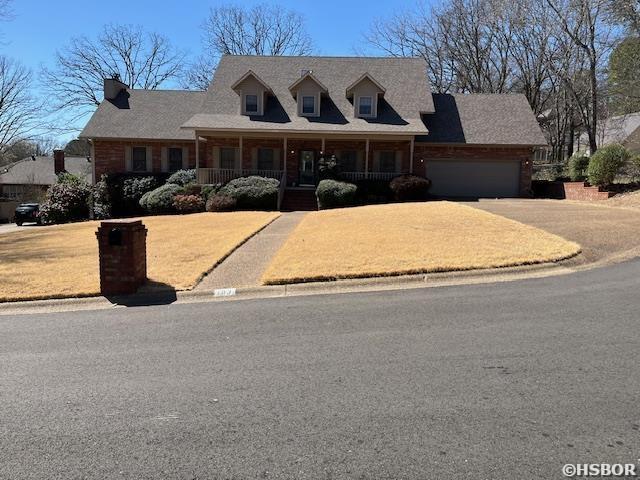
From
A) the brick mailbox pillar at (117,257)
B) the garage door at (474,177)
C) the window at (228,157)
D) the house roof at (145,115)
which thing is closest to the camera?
the brick mailbox pillar at (117,257)

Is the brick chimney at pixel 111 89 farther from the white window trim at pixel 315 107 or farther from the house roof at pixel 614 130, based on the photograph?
the house roof at pixel 614 130

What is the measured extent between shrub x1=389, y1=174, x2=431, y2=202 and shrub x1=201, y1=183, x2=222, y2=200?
870 centimetres

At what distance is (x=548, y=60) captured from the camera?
1395 inches

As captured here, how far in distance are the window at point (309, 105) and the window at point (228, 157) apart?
15.7 ft

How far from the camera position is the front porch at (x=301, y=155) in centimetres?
2744

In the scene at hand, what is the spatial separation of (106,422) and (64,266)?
8183 millimetres

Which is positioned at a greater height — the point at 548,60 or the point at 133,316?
the point at 548,60

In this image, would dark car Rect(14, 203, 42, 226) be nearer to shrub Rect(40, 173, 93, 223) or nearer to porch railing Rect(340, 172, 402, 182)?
shrub Rect(40, 173, 93, 223)

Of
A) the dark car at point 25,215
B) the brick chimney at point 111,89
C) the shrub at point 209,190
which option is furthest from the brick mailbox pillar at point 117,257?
the dark car at point 25,215

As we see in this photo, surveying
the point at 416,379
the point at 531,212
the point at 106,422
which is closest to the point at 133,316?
the point at 106,422

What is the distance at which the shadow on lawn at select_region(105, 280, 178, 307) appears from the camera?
789 centimetres

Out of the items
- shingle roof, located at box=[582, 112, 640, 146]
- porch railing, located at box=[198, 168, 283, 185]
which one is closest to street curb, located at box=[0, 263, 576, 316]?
porch railing, located at box=[198, 168, 283, 185]

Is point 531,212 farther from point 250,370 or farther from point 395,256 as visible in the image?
point 250,370

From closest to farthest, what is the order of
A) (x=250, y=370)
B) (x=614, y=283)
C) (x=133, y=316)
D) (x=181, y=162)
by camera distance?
(x=250, y=370), (x=133, y=316), (x=614, y=283), (x=181, y=162)
